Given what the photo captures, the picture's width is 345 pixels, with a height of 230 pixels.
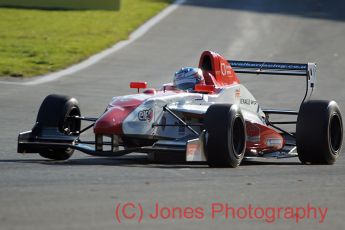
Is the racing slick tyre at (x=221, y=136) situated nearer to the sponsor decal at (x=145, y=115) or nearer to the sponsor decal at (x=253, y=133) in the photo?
the sponsor decal at (x=145, y=115)

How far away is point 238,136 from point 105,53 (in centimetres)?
1362

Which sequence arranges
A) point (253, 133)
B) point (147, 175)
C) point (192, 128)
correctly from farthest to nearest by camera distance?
point (253, 133) < point (192, 128) < point (147, 175)

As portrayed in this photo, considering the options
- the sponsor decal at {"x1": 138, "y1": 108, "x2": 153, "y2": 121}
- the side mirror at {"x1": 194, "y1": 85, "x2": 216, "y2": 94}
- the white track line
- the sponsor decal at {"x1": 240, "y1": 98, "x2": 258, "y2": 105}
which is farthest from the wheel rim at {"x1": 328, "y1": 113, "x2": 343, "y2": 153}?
the white track line

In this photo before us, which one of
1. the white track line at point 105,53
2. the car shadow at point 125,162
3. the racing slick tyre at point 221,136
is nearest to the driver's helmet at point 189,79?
the car shadow at point 125,162

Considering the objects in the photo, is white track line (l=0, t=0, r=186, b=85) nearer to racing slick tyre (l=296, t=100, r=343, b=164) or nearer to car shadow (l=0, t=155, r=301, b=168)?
car shadow (l=0, t=155, r=301, b=168)

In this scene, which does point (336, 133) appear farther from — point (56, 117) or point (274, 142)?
point (56, 117)

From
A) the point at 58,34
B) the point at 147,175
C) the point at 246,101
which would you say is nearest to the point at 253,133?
the point at 246,101

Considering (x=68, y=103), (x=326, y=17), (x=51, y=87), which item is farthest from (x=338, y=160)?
(x=326, y=17)

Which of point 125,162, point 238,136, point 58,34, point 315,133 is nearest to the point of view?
point 238,136

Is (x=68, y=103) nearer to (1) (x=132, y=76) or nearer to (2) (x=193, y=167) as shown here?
(2) (x=193, y=167)

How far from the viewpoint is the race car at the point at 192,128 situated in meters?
10.4

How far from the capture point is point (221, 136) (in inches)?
407

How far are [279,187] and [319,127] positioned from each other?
253 cm

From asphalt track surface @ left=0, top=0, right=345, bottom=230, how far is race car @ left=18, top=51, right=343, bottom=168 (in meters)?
0.21
